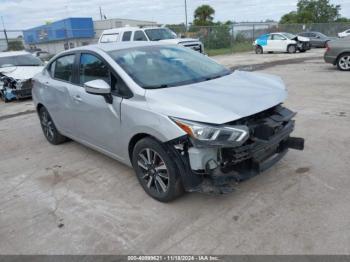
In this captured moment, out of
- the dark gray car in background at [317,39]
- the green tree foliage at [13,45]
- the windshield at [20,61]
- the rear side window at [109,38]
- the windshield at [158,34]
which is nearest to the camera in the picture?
the windshield at [20,61]

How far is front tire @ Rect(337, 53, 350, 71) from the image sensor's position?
11875mm

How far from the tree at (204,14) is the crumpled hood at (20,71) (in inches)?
1709

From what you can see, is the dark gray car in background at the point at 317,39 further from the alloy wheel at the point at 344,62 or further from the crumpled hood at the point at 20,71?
the crumpled hood at the point at 20,71

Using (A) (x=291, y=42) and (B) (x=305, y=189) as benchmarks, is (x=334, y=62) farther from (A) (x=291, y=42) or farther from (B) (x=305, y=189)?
(A) (x=291, y=42)

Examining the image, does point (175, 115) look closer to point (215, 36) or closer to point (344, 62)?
point (344, 62)

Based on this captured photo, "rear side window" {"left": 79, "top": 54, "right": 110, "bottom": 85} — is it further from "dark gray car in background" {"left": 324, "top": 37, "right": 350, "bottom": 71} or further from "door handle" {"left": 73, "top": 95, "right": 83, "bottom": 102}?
A: "dark gray car in background" {"left": 324, "top": 37, "right": 350, "bottom": 71}

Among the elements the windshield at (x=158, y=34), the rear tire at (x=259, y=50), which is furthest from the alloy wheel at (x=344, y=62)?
the rear tire at (x=259, y=50)

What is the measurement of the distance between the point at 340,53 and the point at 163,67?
34.2 ft

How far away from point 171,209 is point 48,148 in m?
3.13

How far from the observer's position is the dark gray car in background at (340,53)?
11.7 meters

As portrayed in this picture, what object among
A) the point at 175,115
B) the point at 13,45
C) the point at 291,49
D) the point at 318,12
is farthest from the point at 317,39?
the point at 318,12

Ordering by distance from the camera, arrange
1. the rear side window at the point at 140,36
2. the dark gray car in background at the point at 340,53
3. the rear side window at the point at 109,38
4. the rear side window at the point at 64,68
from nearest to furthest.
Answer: the rear side window at the point at 64,68
the dark gray car in background at the point at 340,53
the rear side window at the point at 140,36
the rear side window at the point at 109,38

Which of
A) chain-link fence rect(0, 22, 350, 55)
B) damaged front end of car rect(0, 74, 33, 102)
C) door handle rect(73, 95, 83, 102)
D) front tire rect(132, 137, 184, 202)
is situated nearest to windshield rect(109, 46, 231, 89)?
front tire rect(132, 137, 184, 202)

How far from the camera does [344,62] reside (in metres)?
12.0
